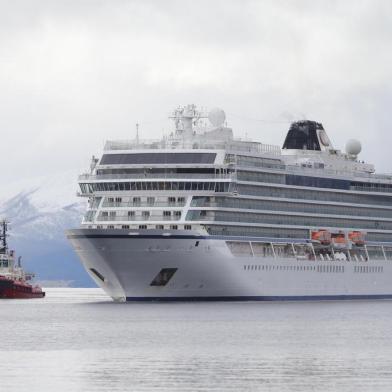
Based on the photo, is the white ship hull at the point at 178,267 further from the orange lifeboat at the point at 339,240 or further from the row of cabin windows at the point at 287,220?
the orange lifeboat at the point at 339,240

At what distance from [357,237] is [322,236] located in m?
5.72

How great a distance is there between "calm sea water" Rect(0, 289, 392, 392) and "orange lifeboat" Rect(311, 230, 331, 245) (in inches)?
584

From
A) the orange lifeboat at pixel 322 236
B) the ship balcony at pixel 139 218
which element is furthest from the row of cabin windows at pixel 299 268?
the ship balcony at pixel 139 218

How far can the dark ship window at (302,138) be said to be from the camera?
13538cm

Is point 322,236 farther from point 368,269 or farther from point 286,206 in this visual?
point 368,269

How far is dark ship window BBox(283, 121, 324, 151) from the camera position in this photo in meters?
135

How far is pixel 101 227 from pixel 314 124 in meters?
28.6

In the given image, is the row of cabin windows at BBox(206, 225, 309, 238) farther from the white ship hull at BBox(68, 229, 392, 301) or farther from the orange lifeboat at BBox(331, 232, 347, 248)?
the orange lifeboat at BBox(331, 232, 347, 248)

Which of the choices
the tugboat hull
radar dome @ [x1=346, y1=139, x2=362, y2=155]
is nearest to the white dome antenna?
radar dome @ [x1=346, y1=139, x2=362, y2=155]

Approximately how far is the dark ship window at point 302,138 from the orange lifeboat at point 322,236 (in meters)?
9.98

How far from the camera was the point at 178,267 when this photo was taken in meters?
112

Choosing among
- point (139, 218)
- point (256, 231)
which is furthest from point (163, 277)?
point (256, 231)

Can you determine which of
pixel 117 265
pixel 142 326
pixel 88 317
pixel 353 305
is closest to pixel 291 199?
pixel 353 305

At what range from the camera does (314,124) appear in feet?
453
